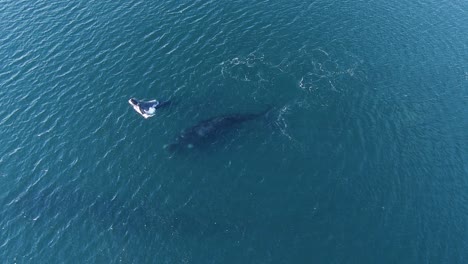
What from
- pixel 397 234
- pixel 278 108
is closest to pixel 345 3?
pixel 278 108

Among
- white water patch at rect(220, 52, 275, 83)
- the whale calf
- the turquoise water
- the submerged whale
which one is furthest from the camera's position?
white water patch at rect(220, 52, 275, 83)

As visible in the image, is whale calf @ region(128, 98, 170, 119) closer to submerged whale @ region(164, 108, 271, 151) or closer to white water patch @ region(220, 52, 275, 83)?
submerged whale @ region(164, 108, 271, 151)

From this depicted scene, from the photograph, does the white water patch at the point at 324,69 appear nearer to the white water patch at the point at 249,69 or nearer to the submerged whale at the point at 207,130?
the white water patch at the point at 249,69

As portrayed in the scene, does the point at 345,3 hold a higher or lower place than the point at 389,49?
higher

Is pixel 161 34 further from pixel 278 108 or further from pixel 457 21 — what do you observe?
pixel 457 21

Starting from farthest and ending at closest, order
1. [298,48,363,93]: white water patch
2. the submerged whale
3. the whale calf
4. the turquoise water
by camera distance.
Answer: [298,48,363,93]: white water patch
the whale calf
the submerged whale
the turquoise water

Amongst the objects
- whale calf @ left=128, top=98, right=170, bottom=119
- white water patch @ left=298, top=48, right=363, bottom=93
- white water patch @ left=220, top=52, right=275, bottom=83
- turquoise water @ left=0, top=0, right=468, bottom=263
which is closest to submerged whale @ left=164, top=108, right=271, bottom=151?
turquoise water @ left=0, top=0, right=468, bottom=263

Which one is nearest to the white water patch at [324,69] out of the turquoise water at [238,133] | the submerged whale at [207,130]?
the turquoise water at [238,133]
